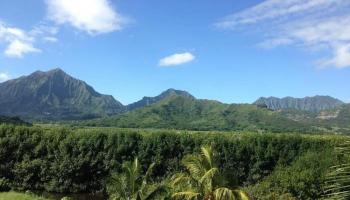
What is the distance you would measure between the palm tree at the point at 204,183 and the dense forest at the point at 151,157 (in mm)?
17829

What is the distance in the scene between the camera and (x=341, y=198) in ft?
10.4

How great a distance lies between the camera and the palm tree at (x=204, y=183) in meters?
24.3

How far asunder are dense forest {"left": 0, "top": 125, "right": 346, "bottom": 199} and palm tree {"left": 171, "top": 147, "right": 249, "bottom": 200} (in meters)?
17.8

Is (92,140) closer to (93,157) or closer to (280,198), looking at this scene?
(93,157)

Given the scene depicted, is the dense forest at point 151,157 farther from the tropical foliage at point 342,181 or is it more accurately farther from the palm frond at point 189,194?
the tropical foliage at point 342,181

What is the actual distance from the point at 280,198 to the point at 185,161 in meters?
19.2

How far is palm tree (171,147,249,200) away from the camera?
957 inches

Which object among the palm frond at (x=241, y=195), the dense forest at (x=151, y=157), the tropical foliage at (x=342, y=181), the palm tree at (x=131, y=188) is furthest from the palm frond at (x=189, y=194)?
the tropical foliage at (x=342, y=181)

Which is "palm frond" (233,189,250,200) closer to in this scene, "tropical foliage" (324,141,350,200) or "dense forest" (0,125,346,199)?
"dense forest" (0,125,346,199)

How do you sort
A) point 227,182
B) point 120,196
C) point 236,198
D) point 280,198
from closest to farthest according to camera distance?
1. point 236,198
2. point 227,182
3. point 120,196
4. point 280,198

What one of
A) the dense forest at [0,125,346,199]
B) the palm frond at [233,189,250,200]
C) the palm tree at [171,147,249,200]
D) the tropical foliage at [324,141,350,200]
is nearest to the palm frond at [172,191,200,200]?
the palm tree at [171,147,249,200]

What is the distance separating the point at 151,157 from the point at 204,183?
76.8ft

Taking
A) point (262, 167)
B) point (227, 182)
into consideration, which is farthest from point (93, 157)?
point (227, 182)

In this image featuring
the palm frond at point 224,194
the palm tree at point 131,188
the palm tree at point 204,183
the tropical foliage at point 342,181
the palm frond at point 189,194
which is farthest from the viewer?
the palm tree at point 131,188
